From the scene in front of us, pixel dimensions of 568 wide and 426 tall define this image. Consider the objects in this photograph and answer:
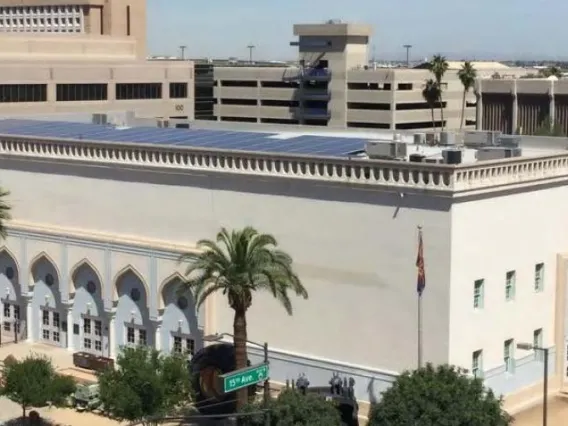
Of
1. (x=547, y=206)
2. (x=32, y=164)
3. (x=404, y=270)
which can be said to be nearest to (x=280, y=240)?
(x=404, y=270)

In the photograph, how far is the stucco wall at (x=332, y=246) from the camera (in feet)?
124

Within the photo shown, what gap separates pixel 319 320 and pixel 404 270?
380 centimetres

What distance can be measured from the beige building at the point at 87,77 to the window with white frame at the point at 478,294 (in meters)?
62.7

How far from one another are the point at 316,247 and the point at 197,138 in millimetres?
9741

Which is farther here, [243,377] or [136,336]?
[136,336]

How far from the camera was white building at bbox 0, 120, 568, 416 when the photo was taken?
37.8 meters

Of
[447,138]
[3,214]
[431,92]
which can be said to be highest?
[447,138]

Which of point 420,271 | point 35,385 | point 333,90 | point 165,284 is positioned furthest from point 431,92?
point 35,385

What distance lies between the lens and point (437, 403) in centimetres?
3075

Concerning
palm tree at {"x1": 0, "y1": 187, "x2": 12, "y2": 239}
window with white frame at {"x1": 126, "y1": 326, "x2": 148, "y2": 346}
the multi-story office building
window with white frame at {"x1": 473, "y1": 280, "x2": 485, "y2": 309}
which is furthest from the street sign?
the multi-story office building

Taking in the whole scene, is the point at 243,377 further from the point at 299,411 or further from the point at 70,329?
the point at 70,329

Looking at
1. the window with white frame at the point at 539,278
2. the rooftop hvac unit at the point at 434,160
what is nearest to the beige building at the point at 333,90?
the window with white frame at the point at 539,278

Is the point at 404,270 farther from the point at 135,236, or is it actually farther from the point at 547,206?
the point at 135,236

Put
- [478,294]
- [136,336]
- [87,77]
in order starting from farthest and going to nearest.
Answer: [87,77] → [136,336] → [478,294]
